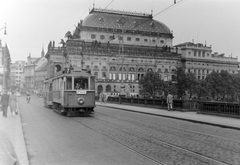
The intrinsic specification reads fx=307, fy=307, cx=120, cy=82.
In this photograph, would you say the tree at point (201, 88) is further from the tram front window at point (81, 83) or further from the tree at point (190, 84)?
the tram front window at point (81, 83)

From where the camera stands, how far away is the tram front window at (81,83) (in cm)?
2027

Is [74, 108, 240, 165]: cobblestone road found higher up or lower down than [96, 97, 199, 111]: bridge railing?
lower down

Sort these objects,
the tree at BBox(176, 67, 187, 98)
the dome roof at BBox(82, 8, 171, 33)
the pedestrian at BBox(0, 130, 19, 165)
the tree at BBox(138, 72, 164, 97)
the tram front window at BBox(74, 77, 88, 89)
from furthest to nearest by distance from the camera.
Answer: the dome roof at BBox(82, 8, 171, 33) < the tree at BBox(138, 72, 164, 97) < the tree at BBox(176, 67, 187, 98) < the tram front window at BBox(74, 77, 88, 89) < the pedestrian at BBox(0, 130, 19, 165)

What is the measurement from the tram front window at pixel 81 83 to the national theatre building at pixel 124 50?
241ft

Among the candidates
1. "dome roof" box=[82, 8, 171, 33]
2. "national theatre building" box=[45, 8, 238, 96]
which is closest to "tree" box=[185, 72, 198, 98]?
"national theatre building" box=[45, 8, 238, 96]

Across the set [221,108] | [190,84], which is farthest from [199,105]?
[190,84]

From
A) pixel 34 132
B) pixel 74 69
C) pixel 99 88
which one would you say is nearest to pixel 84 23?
pixel 99 88

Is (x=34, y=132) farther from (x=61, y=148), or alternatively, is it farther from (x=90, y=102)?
(x=90, y=102)

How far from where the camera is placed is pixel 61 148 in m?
9.30

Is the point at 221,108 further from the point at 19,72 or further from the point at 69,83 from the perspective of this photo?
the point at 19,72

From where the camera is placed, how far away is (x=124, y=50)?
10131 centimetres

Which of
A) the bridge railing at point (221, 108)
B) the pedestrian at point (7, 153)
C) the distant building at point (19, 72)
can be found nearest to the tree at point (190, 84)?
the bridge railing at point (221, 108)

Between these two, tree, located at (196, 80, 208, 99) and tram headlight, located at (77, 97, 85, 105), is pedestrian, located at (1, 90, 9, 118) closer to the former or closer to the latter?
tram headlight, located at (77, 97, 85, 105)

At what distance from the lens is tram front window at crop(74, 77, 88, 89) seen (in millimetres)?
20266
